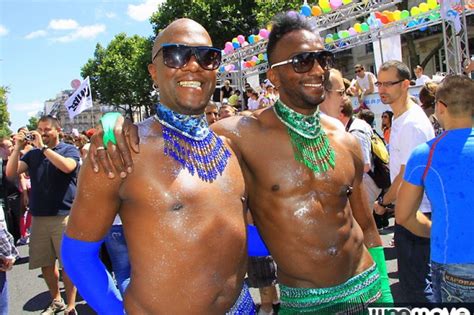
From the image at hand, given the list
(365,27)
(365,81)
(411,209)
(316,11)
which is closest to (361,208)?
(411,209)

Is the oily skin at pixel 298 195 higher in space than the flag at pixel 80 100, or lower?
lower

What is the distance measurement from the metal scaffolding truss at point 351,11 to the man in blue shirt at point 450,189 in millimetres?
9731

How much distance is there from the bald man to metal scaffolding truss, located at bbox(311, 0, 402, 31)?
10.5m

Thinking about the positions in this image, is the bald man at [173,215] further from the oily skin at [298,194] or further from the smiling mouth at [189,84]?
the oily skin at [298,194]

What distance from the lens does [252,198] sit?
2.27m

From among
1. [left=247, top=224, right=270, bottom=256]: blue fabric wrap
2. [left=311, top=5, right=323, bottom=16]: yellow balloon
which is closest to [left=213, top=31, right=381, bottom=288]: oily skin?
[left=247, top=224, right=270, bottom=256]: blue fabric wrap

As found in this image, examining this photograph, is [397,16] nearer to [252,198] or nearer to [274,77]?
[274,77]

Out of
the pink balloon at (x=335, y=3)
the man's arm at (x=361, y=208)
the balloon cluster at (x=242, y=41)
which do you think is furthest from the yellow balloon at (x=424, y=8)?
the man's arm at (x=361, y=208)

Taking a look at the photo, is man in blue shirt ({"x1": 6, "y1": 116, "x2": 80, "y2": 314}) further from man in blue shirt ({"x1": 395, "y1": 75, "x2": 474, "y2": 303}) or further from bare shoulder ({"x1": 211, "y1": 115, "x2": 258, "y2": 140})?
man in blue shirt ({"x1": 395, "y1": 75, "x2": 474, "y2": 303})

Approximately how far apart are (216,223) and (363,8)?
11.5 metres

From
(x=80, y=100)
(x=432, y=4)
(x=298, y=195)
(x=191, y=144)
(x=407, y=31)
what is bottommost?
(x=298, y=195)

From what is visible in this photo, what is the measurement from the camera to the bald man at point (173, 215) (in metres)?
1.73

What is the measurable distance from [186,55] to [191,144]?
361 millimetres

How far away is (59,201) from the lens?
4.97m
